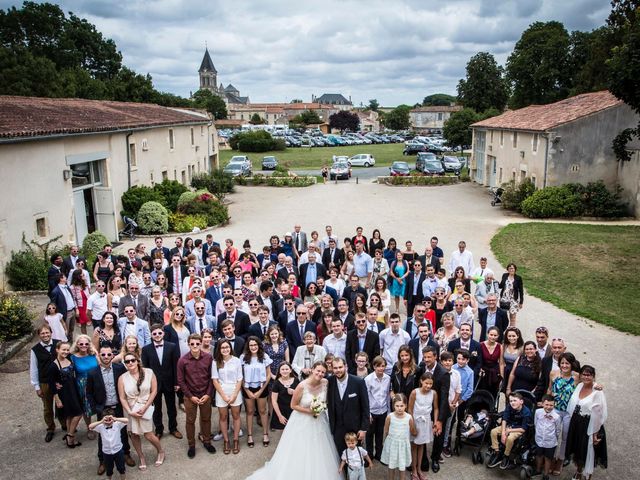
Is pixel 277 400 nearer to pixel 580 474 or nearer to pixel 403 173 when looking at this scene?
pixel 580 474

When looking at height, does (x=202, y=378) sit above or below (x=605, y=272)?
above

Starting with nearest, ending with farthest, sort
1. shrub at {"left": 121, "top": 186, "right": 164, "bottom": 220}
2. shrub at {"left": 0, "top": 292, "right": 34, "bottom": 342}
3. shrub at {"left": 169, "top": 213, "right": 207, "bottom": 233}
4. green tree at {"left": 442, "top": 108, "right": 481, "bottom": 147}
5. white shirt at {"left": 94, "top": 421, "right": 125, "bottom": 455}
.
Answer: white shirt at {"left": 94, "top": 421, "right": 125, "bottom": 455} → shrub at {"left": 0, "top": 292, "right": 34, "bottom": 342} → shrub at {"left": 121, "top": 186, "right": 164, "bottom": 220} → shrub at {"left": 169, "top": 213, "right": 207, "bottom": 233} → green tree at {"left": 442, "top": 108, "right": 481, "bottom": 147}

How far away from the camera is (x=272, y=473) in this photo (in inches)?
267

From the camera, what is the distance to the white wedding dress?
6.55m

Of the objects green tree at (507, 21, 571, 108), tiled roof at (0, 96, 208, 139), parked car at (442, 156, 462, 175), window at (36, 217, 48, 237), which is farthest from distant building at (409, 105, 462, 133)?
window at (36, 217, 48, 237)

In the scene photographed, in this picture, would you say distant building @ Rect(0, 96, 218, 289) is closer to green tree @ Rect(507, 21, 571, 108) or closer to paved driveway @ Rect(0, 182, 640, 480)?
paved driveway @ Rect(0, 182, 640, 480)

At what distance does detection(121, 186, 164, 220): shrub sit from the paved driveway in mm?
2139

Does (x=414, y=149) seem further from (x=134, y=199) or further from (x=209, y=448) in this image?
(x=209, y=448)

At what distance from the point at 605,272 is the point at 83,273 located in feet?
51.1

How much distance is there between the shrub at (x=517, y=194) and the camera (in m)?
28.4

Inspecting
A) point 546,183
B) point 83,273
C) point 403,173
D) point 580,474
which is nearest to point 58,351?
point 83,273

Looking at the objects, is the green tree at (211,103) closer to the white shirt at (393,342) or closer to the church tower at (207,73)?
the church tower at (207,73)

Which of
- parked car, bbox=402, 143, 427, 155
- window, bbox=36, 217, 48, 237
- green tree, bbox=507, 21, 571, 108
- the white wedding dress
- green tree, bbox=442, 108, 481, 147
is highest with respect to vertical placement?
green tree, bbox=507, 21, 571, 108

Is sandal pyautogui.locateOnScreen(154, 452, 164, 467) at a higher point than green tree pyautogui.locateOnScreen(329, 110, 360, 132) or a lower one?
lower
